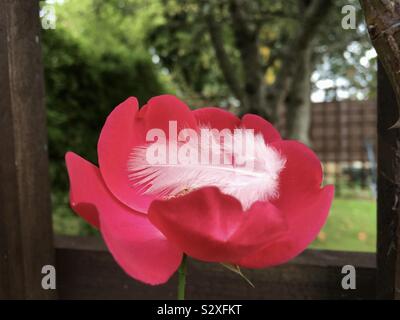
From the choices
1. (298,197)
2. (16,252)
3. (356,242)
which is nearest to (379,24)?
(298,197)

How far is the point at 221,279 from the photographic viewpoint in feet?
2.62

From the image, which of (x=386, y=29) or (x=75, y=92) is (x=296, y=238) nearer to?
(x=386, y=29)

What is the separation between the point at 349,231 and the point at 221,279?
11.0 feet

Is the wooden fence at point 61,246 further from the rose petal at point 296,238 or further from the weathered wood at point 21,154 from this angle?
the rose petal at point 296,238

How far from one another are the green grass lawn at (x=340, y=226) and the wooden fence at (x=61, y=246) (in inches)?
62.3

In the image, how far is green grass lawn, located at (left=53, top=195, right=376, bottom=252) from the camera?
8.98 ft

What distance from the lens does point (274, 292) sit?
2.56 ft

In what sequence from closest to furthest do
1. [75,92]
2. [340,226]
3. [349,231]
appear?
[75,92] < [349,231] < [340,226]

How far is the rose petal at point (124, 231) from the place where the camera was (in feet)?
1.09

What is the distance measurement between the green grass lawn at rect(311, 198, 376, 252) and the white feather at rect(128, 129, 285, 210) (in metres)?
2.44

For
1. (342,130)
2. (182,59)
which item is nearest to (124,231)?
(182,59)

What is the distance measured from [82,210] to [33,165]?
1.38ft
